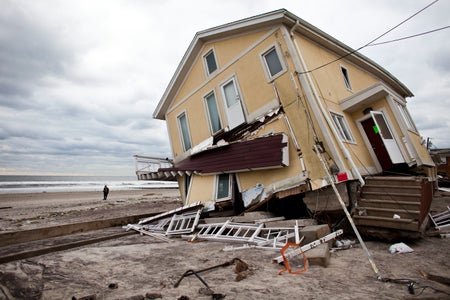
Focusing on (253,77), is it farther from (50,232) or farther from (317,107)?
(50,232)

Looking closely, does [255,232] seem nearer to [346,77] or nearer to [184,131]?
[184,131]

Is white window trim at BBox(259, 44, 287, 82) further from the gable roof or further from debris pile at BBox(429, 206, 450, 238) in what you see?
debris pile at BBox(429, 206, 450, 238)

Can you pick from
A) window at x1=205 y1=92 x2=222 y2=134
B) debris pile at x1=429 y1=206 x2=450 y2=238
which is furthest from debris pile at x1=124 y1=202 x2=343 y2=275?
window at x1=205 y1=92 x2=222 y2=134

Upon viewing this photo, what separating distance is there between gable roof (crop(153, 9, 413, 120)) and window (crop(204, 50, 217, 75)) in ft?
2.18

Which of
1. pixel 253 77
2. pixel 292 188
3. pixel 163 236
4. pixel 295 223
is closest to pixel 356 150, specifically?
pixel 292 188

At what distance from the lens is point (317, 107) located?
Answer: 7.91 metres

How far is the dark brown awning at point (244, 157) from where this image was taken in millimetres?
8099

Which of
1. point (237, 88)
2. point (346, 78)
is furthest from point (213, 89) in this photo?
point (346, 78)

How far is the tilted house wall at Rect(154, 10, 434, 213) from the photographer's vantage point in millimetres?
7941

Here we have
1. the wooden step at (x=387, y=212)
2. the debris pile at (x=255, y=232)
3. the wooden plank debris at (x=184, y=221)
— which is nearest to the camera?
the debris pile at (x=255, y=232)

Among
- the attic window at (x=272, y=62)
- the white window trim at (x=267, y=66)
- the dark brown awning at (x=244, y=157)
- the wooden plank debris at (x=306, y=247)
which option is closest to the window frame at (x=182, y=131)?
the dark brown awning at (x=244, y=157)

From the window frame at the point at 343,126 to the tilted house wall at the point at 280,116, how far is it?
0.15ft

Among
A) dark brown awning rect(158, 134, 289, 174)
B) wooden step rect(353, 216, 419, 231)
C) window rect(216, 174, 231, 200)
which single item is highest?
dark brown awning rect(158, 134, 289, 174)

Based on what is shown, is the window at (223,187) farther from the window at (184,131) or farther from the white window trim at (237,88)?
the window at (184,131)
